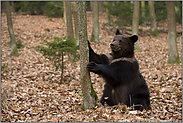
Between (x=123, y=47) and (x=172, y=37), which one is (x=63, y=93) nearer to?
(x=123, y=47)

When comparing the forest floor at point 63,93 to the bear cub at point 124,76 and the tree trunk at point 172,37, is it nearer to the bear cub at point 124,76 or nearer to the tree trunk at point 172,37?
the bear cub at point 124,76

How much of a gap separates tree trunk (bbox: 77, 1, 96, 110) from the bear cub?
403 mm

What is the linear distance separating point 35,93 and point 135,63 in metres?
4.13

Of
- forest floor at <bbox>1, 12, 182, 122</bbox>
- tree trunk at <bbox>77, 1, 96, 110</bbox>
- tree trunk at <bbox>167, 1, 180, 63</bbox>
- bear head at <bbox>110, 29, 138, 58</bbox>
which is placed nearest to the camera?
tree trunk at <bbox>77, 1, 96, 110</bbox>

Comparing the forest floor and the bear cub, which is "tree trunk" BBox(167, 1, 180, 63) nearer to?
the forest floor

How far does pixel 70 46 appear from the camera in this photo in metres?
7.98

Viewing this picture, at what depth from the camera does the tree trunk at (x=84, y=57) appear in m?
4.76

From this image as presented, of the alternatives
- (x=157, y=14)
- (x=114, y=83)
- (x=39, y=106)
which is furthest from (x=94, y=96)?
(x=157, y=14)

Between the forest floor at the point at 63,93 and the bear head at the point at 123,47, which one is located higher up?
the bear head at the point at 123,47

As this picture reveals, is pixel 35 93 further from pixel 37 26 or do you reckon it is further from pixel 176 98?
pixel 37 26

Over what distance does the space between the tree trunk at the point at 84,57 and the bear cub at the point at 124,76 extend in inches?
15.9

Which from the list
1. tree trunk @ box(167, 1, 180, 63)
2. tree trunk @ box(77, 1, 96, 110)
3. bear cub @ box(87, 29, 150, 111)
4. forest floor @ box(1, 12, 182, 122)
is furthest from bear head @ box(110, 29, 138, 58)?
tree trunk @ box(167, 1, 180, 63)

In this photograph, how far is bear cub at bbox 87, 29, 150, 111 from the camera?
16.9ft

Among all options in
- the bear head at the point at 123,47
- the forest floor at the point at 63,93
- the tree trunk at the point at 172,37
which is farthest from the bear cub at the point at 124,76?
the tree trunk at the point at 172,37
